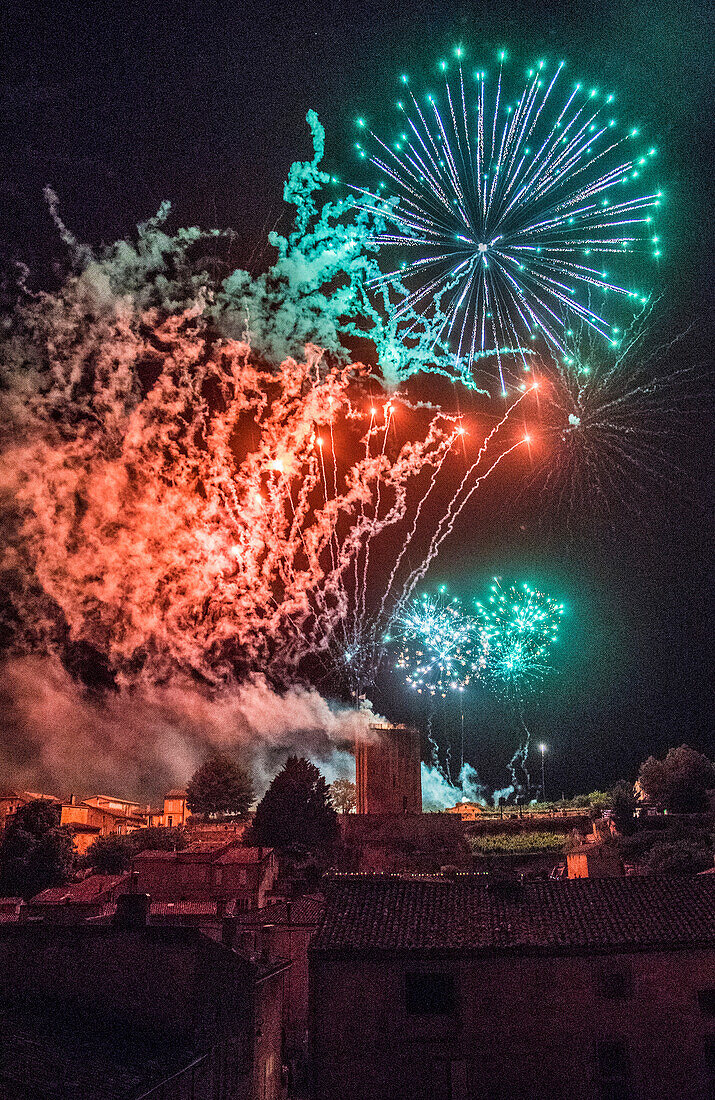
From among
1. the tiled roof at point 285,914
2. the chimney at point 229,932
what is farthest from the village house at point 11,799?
the chimney at point 229,932

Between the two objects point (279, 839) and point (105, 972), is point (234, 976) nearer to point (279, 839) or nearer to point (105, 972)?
point (105, 972)

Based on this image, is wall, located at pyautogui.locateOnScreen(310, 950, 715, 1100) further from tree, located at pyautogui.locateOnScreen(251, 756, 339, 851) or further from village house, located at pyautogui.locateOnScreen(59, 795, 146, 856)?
village house, located at pyautogui.locateOnScreen(59, 795, 146, 856)

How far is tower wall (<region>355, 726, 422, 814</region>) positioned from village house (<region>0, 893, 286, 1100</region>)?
39.6m

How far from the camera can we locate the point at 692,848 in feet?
115

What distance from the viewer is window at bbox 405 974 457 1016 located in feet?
53.1

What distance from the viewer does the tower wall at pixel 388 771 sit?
178 ft

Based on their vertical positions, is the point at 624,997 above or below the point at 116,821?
below

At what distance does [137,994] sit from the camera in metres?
Answer: 14.0

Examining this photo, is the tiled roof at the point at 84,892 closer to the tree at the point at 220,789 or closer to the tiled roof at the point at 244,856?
the tiled roof at the point at 244,856

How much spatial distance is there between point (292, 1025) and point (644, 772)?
3200cm

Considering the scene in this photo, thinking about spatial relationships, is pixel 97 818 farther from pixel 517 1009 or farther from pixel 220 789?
pixel 517 1009

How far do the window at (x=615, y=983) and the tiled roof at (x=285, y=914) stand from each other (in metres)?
10.8

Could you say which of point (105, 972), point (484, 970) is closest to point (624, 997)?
point (484, 970)

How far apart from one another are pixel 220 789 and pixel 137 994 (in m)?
47.9
